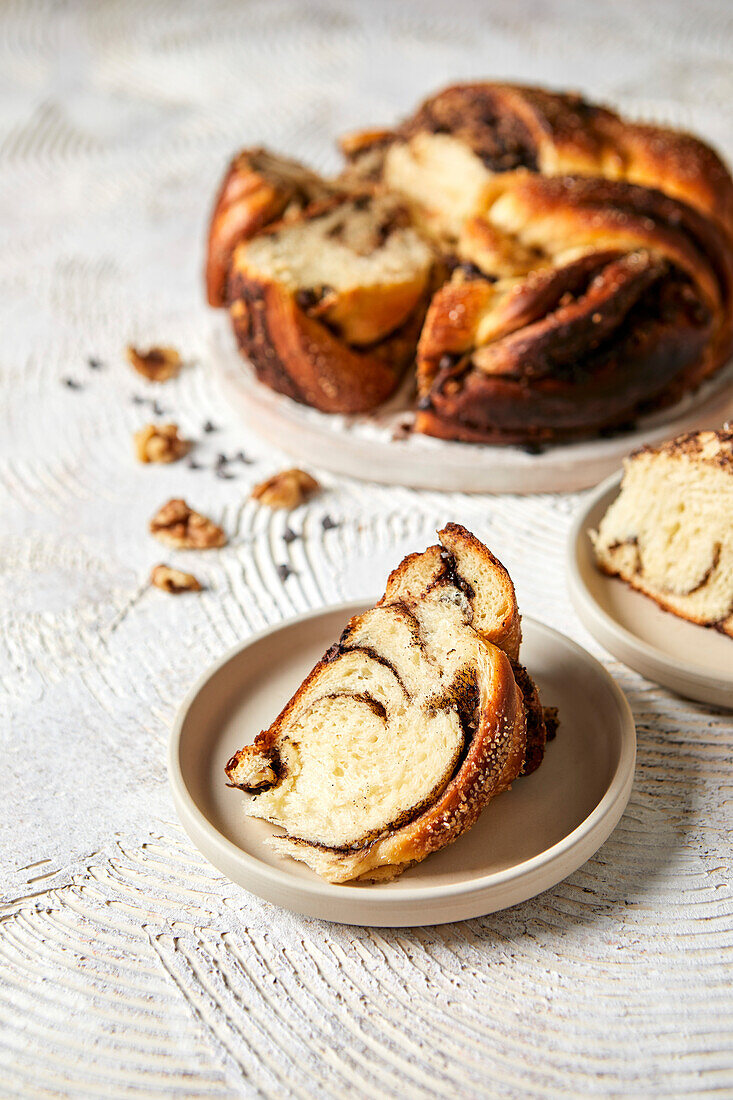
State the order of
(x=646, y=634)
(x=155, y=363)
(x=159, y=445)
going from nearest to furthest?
(x=646, y=634) < (x=159, y=445) < (x=155, y=363)

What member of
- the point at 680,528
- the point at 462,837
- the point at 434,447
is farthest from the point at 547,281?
the point at 462,837

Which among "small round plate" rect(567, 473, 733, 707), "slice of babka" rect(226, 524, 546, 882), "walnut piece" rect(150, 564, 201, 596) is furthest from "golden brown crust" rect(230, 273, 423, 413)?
"slice of babka" rect(226, 524, 546, 882)

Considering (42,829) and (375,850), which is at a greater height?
(375,850)

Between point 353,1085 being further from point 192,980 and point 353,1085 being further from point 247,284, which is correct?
point 247,284

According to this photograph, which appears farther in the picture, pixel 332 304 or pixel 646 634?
pixel 332 304

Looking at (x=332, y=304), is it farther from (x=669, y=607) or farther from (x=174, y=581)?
(x=669, y=607)

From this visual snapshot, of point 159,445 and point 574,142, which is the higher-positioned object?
point 574,142

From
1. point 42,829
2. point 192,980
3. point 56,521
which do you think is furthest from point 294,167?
point 192,980

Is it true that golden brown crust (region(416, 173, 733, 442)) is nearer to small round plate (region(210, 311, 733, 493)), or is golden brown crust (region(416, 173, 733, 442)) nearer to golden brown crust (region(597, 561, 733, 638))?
small round plate (region(210, 311, 733, 493))
